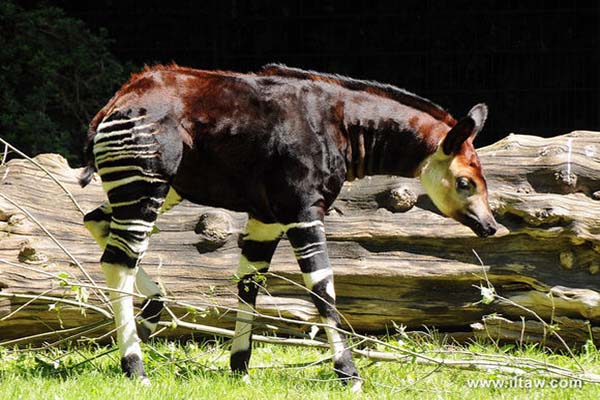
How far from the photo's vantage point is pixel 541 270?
524 centimetres

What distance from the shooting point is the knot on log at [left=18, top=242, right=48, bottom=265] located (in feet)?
17.5

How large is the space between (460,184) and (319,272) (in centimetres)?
77

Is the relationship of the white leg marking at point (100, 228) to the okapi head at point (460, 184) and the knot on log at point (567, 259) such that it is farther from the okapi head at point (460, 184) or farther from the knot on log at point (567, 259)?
the knot on log at point (567, 259)

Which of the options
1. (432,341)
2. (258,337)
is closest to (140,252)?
(258,337)

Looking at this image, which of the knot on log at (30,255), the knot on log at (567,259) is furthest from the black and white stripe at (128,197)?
the knot on log at (567,259)

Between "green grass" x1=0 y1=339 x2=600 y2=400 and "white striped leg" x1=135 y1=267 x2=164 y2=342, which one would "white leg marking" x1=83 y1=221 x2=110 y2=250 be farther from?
"green grass" x1=0 y1=339 x2=600 y2=400

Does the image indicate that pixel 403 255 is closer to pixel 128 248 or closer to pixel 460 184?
pixel 460 184

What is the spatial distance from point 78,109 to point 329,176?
446 centimetres

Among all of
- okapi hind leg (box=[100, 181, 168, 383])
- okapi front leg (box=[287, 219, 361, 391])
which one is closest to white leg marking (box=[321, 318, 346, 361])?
okapi front leg (box=[287, 219, 361, 391])

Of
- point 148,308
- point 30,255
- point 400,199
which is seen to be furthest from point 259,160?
point 30,255

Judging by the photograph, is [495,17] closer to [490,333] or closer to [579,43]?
[579,43]

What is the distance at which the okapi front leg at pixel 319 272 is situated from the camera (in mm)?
4406

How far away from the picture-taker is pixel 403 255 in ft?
17.6

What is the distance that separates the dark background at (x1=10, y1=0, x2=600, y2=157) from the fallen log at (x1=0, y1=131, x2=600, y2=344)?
8.89 ft
